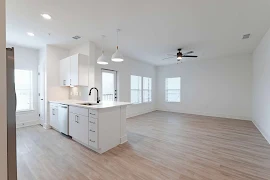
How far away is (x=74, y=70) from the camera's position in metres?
4.12

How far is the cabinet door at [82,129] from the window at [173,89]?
5993 millimetres

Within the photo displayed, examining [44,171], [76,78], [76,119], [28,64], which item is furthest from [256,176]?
[28,64]

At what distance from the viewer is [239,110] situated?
589 centimetres

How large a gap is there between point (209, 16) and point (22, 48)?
6.07 meters

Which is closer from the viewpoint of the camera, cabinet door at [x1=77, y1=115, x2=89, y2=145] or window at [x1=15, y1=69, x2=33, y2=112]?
cabinet door at [x1=77, y1=115, x2=89, y2=145]


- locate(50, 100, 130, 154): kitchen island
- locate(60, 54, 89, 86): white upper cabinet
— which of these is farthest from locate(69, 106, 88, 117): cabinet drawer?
locate(60, 54, 89, 86): white upper cabinet

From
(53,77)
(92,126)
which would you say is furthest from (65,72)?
(92,126)

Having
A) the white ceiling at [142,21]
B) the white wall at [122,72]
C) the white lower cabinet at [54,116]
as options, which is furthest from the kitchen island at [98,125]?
the white ceiling at [142,21]

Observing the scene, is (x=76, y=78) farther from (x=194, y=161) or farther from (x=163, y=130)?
(x=194, y=161)

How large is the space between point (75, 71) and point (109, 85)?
5.56 feet

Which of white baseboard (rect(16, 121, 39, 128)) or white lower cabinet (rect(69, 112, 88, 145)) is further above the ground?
white lower cabinet (rect(69, 112, 88, 145))

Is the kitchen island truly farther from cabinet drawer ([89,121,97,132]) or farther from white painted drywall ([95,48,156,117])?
white painted drywall ([95,48,156,117])

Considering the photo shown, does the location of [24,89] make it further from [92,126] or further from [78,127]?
[92,126]

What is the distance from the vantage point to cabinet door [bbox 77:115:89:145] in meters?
2.92
